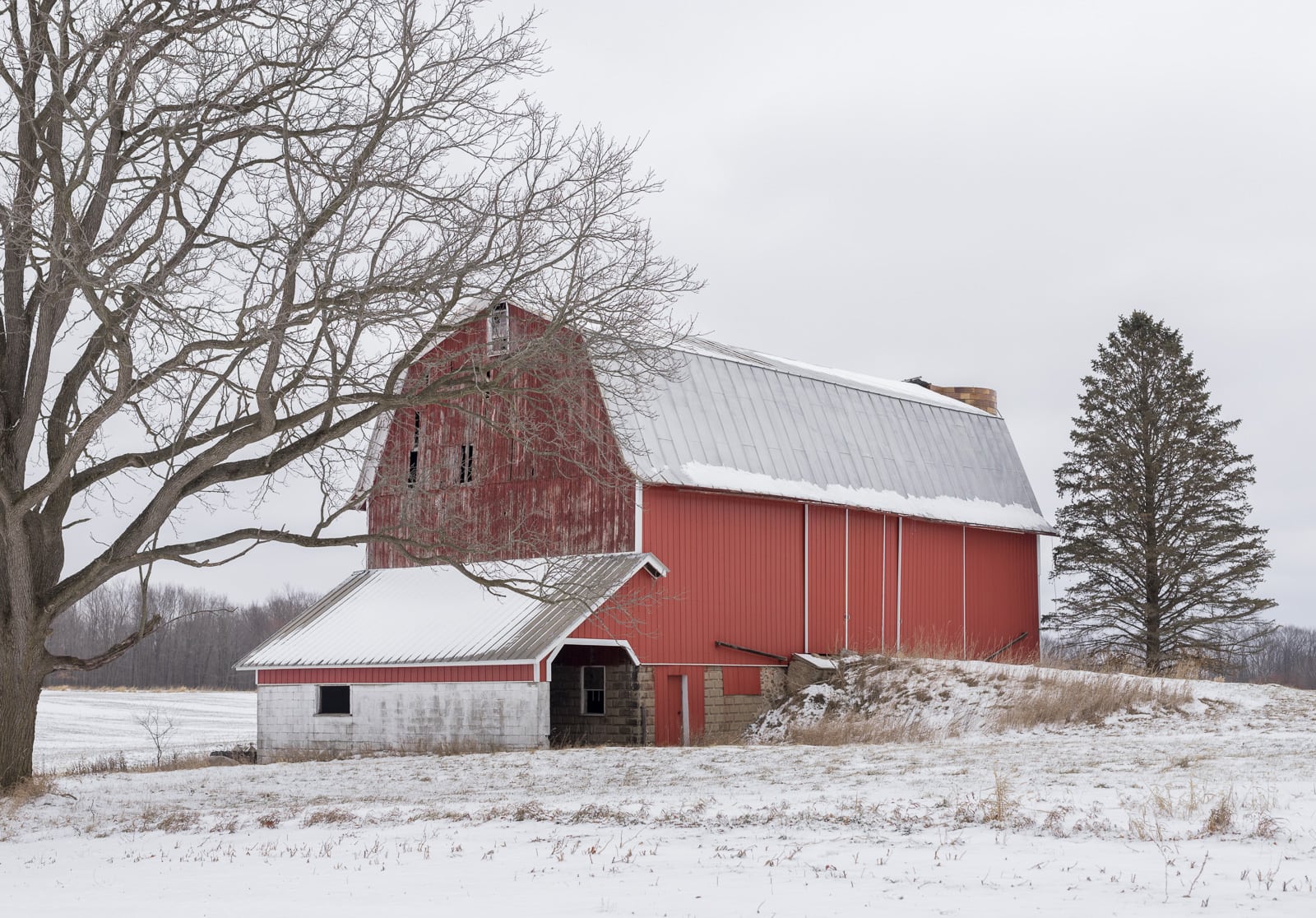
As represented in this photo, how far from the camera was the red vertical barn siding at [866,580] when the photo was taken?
30.9m

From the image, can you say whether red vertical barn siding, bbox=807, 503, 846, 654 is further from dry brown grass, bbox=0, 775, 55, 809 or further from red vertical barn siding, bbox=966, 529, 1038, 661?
dry brown grass, bbox=0, 775, 55, 809

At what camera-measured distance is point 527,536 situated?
27.3 m

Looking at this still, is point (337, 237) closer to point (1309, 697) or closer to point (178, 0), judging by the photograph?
point (178, 0)

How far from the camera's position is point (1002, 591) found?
35.2 m

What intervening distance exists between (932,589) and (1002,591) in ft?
10.4

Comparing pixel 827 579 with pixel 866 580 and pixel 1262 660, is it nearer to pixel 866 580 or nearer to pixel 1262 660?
pixel 866 580

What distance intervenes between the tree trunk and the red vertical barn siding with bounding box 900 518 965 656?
2037 centimetres

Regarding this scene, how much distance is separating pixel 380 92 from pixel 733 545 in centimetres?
1445

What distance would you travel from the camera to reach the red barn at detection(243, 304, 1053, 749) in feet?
85.2

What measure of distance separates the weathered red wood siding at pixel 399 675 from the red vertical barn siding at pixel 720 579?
1.47 meters

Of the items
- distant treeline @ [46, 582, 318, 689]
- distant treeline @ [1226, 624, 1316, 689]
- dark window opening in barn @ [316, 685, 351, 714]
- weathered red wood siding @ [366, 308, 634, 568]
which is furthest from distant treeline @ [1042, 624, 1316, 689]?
distant treeline @ [46, 582, 318, 689]

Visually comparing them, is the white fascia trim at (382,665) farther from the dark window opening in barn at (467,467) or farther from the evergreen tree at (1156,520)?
the evergreen tree at (1156,520)

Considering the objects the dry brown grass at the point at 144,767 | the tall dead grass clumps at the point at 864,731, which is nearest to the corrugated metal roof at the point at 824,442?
the tall dead grass clumps at the point at 864,731

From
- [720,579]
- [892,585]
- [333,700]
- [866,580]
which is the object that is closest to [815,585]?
[866,580]
